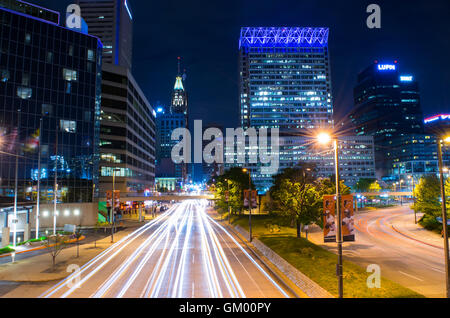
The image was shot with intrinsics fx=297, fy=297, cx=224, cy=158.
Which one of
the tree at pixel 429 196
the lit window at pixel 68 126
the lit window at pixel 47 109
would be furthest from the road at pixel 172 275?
the lit window at pixel 47 109

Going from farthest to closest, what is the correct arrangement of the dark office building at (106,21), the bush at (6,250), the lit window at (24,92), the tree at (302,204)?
the dark office building at (106,21) → the lit window at (24,92) → the tree at (302,204) → the bush at (6,250)

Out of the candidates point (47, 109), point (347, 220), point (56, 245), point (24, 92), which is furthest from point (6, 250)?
point (24, 92)

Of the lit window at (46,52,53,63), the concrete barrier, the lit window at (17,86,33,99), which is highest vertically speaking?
the lit window at (46,52,53,63)

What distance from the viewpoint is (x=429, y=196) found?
45688 millimetres

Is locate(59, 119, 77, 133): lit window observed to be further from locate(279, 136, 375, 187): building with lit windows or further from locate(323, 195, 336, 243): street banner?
locate(279, 136, 375, 187): building with lit windows

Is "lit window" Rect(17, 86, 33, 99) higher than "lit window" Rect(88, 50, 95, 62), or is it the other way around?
"lit window" Rect(88, 50, 95, 62)

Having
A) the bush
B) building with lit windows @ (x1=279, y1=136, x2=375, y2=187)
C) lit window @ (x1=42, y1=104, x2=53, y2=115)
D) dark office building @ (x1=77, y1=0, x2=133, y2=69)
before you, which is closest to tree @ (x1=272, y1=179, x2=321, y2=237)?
the bush

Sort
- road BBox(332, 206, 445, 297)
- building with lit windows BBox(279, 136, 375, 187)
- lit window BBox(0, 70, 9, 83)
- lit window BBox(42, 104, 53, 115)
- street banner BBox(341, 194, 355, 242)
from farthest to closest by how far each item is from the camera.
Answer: building with lit windows BBox(279, 136, 375, 187)
lit window BBox(42, 104, 53, 115)
lit window BBox(0, 70, 9, 83)
road BBox(332, 206, 445, 297)
street banner BBox(341, 194, 355, 242)

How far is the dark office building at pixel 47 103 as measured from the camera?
184 feet

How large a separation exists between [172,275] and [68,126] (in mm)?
51483

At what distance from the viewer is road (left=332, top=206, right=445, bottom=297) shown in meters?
20.3

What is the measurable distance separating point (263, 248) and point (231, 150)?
166145 millimetres

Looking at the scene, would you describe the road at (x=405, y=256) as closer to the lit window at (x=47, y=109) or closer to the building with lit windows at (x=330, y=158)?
the lit window at (x=47, y=109)

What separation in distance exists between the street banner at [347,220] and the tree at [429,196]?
34198mm
